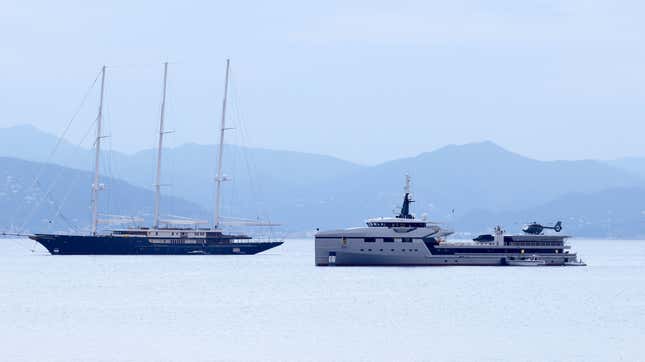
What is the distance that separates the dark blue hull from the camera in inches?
6407

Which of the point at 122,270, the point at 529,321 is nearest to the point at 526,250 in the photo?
the point at 122,270

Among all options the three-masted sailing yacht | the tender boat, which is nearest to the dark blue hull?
the three-masted sailing yacht

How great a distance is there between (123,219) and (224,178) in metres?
15.6

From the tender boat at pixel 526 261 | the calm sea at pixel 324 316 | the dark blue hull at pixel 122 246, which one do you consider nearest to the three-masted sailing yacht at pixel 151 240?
the dark blue hull at pixel 122 246

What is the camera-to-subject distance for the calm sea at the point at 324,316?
2349 inches

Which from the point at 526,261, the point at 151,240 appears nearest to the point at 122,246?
the point at 151,240

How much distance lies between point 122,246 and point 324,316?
9075 centimetres

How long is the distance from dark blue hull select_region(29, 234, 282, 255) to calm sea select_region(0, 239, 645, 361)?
37235 millimetres

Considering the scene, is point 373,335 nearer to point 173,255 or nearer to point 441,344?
point 441,344

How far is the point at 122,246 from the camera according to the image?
6452 inches

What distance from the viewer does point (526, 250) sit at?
12950 cm

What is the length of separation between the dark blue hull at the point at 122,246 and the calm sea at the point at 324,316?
122 feet

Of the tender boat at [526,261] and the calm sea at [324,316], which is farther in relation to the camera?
the tender boat at [526,261]

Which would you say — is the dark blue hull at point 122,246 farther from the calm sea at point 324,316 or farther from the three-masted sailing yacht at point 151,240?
the calm sea at point 324,316
